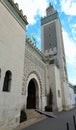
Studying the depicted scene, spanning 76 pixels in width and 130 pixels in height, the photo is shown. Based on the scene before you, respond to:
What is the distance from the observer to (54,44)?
55.0 ft

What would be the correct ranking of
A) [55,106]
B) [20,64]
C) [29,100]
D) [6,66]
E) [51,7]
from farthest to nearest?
[51,7] → [55,106] → [29,100] → [20,64] → [6,66]

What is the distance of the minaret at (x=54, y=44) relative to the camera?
14.8 metres

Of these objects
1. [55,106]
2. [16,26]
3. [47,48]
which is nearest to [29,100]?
[55,106]

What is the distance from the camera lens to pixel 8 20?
5301 mm

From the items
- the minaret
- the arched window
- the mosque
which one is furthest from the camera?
the minaret

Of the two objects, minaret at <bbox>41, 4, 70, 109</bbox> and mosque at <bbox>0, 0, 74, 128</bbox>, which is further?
minaret at <bbox>41, 4, 70, 109</bbox>

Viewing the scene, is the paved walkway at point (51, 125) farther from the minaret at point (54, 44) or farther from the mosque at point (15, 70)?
the minaret at point (54, 44)

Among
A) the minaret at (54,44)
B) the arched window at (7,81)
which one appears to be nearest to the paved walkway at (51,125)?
the arched window at (7,81)

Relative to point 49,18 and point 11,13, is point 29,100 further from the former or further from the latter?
point 49,18

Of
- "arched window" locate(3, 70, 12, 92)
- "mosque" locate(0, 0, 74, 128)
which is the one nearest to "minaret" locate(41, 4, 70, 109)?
"mosque" locate(0, 0, 74, 128)

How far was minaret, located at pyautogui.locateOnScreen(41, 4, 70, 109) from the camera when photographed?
48.4 ft

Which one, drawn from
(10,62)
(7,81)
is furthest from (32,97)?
(10,62)

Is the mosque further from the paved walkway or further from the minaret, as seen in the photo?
the minaret

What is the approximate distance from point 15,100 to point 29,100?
16.2 ft
